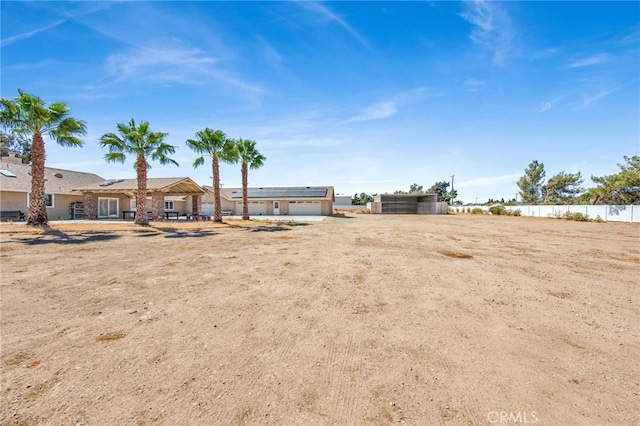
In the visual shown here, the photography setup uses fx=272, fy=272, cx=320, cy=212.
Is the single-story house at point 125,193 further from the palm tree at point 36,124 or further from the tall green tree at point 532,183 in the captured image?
the tall green tree at point 532,183

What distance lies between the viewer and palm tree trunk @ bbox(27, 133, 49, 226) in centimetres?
1524

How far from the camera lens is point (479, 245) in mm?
11867

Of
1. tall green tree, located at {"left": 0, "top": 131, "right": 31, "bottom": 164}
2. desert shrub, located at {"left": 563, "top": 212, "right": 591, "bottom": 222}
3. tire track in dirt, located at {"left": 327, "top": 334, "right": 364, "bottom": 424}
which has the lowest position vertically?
tire track in dirt, located at {"left": 327, "top": 334, "right": 364, "bottom": 424}

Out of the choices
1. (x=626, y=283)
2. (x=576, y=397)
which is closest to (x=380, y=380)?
(x=576, y=397)

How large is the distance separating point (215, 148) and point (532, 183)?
2467 inches

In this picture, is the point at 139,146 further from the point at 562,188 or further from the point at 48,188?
the point at 562,188

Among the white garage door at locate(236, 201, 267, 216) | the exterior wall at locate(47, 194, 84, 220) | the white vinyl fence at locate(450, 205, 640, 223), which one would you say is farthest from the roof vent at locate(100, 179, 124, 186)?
the white vinyl fence at locate(450, 205, 640, 223)

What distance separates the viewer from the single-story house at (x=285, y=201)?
3756 cm

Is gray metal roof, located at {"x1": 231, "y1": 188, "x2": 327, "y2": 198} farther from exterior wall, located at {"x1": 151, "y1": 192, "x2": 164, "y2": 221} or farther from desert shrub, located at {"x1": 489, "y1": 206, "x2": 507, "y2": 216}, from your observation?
desert shrub, located at {"x1": 489, "y1": 206, "x2": 507, "y2": 216}

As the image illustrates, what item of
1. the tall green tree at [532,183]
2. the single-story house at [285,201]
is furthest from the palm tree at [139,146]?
the tall green tree at [532,183]

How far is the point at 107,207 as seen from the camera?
2714cm

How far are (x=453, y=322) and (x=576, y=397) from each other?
1.65 m

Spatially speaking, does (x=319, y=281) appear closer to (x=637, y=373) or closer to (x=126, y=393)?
(x=126, y=393)

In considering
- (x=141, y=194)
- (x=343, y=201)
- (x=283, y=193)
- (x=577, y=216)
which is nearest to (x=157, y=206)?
(x=141, y=194)
